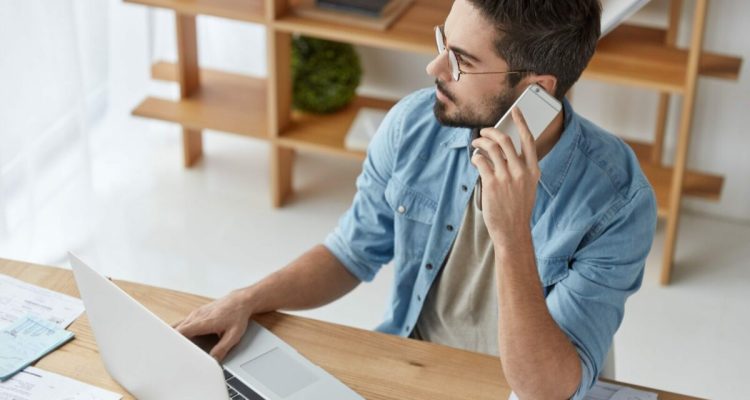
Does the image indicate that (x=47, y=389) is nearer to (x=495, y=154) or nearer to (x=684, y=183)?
(x=495, y=154)

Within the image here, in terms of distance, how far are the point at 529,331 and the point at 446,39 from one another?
1.60 feet

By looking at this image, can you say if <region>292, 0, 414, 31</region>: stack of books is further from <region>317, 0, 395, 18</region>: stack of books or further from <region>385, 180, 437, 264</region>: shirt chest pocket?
<region>385, 180, 437, 264</region>: shirt chest pocket

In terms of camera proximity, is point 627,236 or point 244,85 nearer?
point 627,236

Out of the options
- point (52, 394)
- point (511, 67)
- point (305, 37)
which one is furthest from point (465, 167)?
point (305, 37)

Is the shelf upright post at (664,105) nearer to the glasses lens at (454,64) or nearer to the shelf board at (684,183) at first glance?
the shelf board at (684,183)

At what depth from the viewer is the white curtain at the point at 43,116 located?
3.03m

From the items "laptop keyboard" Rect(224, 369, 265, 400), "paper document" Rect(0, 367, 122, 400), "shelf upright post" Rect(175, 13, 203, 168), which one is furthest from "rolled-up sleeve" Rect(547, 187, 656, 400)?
"shelf upright post" Rect(175, 13, 203, 168)

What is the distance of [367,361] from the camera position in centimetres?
170

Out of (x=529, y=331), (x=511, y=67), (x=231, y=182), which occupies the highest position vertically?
(x=511, y=67)

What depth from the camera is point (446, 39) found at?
1756mm

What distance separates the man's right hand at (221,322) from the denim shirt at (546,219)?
11.3 inches

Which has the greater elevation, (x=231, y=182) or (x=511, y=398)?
(x=511, y=398)

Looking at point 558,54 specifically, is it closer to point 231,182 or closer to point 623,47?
point 623,47

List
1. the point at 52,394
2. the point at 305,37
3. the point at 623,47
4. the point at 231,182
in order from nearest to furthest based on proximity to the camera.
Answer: the point at 52,394, the point at 623,47, the point at 305,37, the point at 231,182
